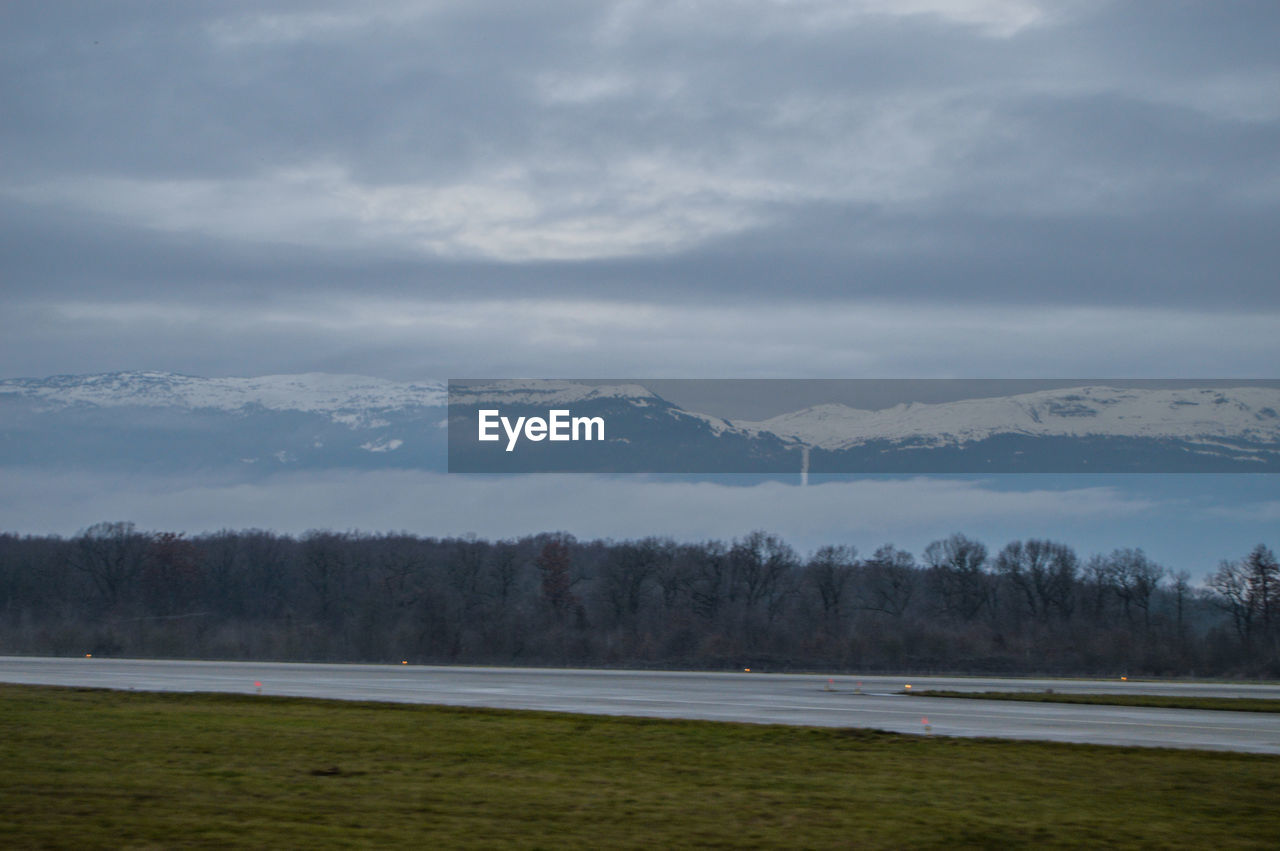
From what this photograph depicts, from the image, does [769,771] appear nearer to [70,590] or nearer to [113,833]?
[113,833]

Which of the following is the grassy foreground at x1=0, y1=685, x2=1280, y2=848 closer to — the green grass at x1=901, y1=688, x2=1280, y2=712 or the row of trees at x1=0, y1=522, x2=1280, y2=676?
the green grass at x1=901, y1=688, x2=1280, y2=712

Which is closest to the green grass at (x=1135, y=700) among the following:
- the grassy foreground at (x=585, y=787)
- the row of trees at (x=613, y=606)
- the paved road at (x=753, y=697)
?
the paved road at (x=753, y=697)

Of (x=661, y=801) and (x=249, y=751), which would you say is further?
(x=249, y=751)

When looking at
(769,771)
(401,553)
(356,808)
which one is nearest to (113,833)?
(356,808)

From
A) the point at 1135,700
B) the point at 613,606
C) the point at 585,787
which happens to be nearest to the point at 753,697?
the point at 1135,700

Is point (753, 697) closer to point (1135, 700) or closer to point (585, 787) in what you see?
point (1135, 700)

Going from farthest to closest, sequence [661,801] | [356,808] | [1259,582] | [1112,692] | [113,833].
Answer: [1259,582]
[1112,692]
[661,801]
[356,808]
[113,833]

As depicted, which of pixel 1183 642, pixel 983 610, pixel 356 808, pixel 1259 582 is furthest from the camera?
pixel 983 610
